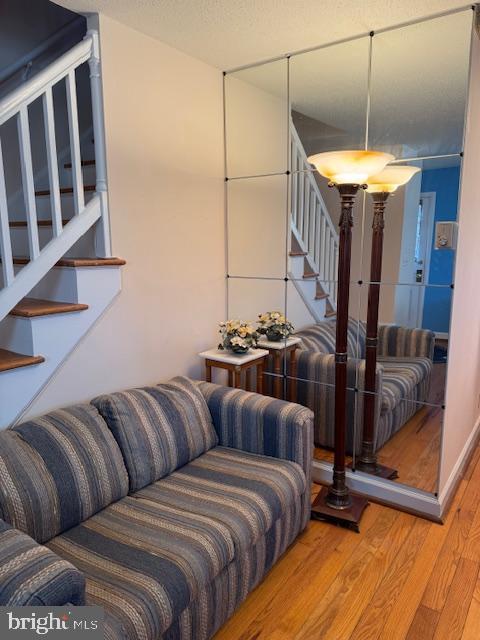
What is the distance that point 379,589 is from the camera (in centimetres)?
191

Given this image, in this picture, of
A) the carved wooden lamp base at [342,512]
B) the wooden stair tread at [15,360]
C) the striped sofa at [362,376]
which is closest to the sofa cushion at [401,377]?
the striped sofa at [362,376]

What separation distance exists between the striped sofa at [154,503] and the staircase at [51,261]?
0.23 metres

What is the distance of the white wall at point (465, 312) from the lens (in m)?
2.12

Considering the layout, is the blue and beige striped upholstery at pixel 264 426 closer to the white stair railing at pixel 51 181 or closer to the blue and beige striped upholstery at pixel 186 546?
the blue and beige striped upholstery at pixel 186 546

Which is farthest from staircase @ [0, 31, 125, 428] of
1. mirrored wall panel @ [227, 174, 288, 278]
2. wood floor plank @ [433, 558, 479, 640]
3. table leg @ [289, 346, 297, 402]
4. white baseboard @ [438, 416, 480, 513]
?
white baseboard @ [438, 416, 480, 513]

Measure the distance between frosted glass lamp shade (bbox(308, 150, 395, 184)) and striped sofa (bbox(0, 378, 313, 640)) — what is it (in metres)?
1.12

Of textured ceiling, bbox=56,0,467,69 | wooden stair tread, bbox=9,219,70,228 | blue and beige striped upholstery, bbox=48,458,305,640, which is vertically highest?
textured ceiling, bbox=56,0,467,69

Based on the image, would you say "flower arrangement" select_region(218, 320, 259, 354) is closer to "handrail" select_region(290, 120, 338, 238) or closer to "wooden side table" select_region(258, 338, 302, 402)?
"wooden side table" select_region(258, 338, 302, 402)

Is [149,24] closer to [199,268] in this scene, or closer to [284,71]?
[284,71]

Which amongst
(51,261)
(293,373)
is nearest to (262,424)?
(293,373)

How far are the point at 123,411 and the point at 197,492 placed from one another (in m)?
0.47

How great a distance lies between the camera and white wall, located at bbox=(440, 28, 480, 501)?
2.12 m

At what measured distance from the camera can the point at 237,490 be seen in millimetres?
1862

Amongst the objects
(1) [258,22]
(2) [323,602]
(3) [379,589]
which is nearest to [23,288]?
(1) [258,22]
